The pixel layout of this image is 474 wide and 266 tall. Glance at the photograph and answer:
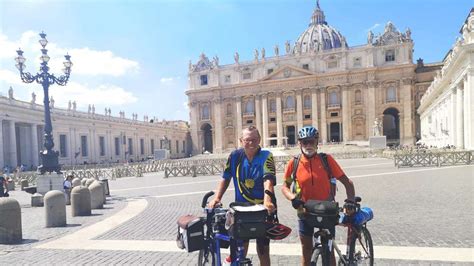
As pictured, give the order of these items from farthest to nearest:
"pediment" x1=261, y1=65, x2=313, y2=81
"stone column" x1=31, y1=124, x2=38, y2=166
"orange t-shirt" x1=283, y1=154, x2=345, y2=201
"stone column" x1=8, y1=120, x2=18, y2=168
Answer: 1. "pediment" x1=261, y1=65, x2=313, y2=81
2. "stone column" x1=31, y1=124, x2=38, y2=166
3. "stone column" x1=8, y1=120, x2=18, y2=168
4. "orange t-shirt" x1=283, y1=154, x2=345, y2=201

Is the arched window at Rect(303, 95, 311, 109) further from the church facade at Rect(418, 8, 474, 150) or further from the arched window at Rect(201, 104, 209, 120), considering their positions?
the church facade at Rect(418, 8, 474, 150)

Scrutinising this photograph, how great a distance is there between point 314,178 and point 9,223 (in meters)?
7.02

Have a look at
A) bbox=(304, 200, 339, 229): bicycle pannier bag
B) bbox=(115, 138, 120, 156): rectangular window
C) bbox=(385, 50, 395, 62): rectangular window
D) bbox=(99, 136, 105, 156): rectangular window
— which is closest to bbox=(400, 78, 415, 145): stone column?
bbox=(385, 50, 395, 62): rectangular window

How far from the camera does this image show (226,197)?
1280 centimetres

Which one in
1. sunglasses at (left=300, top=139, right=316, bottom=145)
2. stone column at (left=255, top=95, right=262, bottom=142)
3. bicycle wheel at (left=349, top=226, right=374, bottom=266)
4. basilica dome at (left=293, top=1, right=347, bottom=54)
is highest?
basilica dome at (left=293, top=1, right=347, bottom=54)

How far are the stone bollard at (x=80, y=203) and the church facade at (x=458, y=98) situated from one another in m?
27.1

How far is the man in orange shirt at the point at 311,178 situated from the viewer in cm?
361

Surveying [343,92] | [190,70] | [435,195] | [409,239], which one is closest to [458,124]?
[435,195]

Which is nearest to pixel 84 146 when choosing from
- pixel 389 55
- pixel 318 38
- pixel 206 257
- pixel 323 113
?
pixel 323 113

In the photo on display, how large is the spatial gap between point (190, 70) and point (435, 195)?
81.0 m

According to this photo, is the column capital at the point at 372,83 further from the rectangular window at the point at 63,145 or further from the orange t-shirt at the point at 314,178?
the orange t-shirt at the point at 314,178

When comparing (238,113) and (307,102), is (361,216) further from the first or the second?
(238,113)

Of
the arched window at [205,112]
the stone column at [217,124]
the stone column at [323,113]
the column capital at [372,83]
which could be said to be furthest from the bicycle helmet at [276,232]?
the arched window at [205,112]

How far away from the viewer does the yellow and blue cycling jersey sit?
12.4 feet
